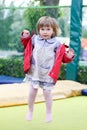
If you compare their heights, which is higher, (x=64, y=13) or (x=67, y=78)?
(x=64, y=13)

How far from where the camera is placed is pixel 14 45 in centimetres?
689

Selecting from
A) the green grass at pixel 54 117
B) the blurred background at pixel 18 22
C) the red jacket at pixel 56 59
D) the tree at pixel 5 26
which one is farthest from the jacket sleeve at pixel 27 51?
the tree at pixel 5 26

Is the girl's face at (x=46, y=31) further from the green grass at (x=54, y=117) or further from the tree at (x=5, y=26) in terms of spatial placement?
the tree at (x=5, y=26)

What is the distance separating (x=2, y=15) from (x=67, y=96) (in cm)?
271

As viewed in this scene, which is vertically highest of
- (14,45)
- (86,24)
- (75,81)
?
(86,24)

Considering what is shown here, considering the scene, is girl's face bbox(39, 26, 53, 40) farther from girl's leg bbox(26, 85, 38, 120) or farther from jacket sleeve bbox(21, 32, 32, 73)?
girl's leg bbox(26, 85, 38, 120)

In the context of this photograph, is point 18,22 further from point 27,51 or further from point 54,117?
point 27,51

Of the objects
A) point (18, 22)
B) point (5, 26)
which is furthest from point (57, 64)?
point (5, 26)

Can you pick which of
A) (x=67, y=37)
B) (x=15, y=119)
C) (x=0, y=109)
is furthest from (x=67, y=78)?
(x=15, y=119)

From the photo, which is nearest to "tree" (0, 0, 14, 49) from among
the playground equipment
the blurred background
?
the blurred background

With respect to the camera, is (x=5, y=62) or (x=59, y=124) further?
(x=5, y=62)

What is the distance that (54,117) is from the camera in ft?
11.9

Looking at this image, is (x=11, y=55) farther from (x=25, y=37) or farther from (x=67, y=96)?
(x=25, y=37)

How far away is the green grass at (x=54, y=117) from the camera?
3199mm
